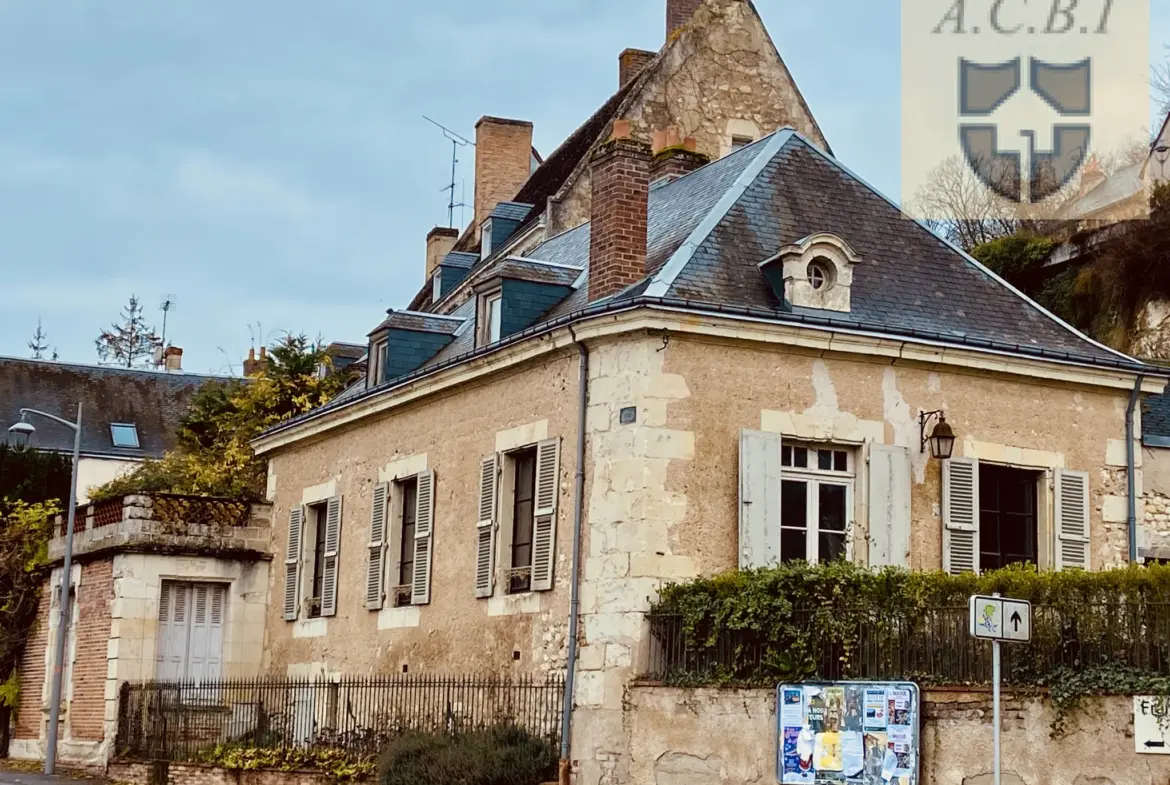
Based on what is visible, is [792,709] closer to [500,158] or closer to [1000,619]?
[1000,619]

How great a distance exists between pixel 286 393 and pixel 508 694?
15.0 metres

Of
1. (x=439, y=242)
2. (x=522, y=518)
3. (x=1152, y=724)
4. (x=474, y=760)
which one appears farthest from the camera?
(x=439, y=242)

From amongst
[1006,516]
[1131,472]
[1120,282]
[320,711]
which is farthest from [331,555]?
[1120,282]

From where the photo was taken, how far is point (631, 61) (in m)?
35.9

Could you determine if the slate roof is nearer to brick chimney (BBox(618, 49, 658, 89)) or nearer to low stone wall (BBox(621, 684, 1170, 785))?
brick chimney (BBox(618, 49, 658, 89))

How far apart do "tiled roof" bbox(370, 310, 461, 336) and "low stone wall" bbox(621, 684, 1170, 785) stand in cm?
811

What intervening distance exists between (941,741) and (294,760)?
363 inches

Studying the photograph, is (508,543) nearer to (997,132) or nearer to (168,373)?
(997,132)

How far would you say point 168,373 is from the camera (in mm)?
47281

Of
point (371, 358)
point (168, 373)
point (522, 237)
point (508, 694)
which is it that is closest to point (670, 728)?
point (508, 694)

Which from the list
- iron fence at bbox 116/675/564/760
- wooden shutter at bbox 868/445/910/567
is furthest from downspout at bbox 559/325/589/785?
wooden shutter at bbox 868/445/910/567

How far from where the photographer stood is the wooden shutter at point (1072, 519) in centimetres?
1873

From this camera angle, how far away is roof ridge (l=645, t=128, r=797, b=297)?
58.0 feet

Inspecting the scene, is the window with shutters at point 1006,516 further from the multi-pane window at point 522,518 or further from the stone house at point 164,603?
the stone house at point 164,603
